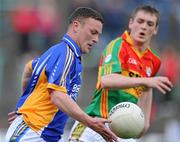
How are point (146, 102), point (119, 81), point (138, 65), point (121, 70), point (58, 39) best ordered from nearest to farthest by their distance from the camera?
point (119, 81), point (121, 70), point (138, 65), point (146, 102), point (58, 39)

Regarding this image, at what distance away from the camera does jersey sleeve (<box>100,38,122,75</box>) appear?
9.74 metres

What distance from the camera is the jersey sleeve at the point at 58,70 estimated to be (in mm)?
8602

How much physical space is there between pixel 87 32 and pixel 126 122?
0.99 metres

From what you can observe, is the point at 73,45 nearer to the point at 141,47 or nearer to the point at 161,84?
the point at 161,84

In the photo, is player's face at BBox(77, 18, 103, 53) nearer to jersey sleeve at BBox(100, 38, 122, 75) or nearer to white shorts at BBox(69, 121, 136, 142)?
jersey sleeve at BBox(100, 38, 122, 75)

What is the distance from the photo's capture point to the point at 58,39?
61.6ft

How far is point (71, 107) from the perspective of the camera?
852cm

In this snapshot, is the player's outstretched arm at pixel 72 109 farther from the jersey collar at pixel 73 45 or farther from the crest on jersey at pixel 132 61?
the crest on jersey at pixel 132 61

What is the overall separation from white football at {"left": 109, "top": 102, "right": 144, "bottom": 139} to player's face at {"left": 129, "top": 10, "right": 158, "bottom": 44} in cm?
124

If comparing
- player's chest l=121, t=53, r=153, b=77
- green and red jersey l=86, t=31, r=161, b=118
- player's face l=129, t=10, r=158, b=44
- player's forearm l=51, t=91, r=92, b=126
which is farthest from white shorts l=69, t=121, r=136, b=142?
player's forearm l=51, t=91, r=92, b=126

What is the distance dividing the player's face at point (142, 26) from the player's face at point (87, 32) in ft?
3.85

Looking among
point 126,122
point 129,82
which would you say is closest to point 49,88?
point 126,122

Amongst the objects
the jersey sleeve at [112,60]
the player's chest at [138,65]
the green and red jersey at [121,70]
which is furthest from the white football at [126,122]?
the player's chest at [138,65]

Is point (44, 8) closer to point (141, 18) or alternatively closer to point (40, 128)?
point (141, 18)
